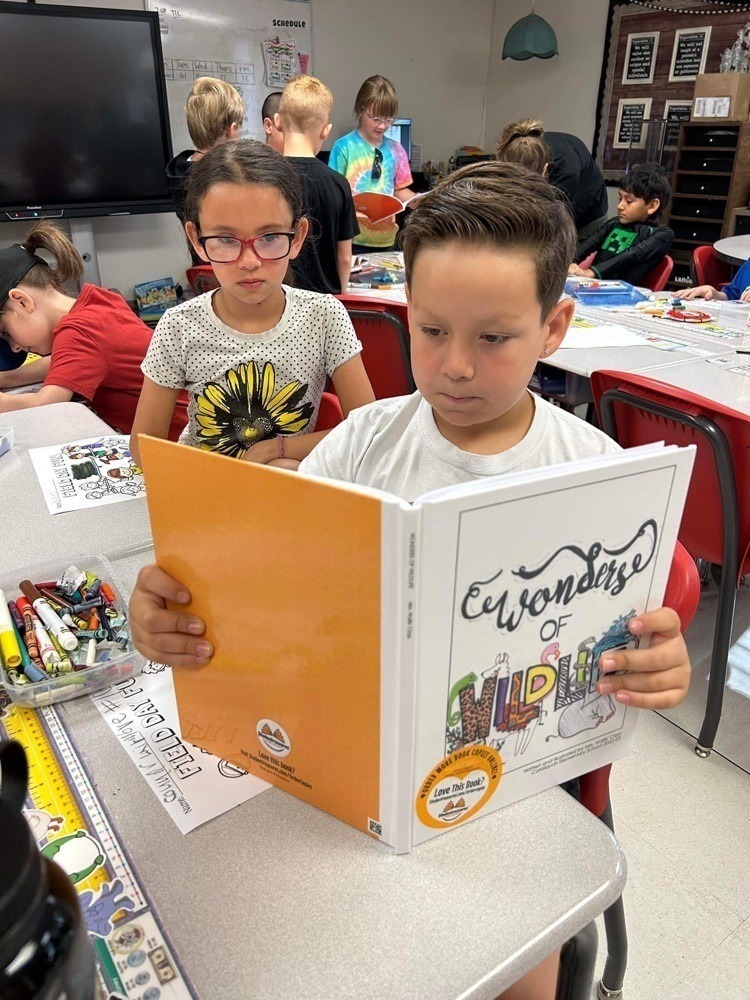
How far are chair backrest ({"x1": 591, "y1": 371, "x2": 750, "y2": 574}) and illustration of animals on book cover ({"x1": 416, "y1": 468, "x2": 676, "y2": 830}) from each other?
2.90ft

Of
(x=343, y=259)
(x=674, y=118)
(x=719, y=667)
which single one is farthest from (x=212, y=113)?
(x=674, y=118)

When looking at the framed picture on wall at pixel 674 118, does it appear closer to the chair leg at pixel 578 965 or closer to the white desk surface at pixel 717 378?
the white desk surface at pixel 717 378

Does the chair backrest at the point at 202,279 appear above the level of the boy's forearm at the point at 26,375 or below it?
above

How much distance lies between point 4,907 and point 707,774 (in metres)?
1.59

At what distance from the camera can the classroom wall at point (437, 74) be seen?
4633 millimetres

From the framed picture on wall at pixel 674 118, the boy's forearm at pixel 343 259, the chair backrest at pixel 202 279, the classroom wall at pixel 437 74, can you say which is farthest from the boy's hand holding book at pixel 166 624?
the framed picture on wall at pixel 674 118

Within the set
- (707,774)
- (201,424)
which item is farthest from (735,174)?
(201,424)

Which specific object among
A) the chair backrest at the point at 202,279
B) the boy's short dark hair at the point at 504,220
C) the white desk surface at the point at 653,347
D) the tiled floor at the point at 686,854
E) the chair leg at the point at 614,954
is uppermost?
the boy's short dark hair at the point at 504,220

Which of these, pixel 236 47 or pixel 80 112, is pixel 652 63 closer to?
pixel 236 47

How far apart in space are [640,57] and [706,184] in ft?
3.52

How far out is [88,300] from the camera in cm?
181

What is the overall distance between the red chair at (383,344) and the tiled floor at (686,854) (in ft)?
3.72

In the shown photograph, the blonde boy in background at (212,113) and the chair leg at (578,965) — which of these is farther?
the blonde boy in background at (212,113)

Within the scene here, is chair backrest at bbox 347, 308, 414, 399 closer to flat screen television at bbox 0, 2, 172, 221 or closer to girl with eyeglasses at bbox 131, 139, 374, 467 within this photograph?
girl with eyeglasses at bbox 131, 139, 374, 467
